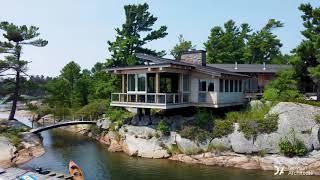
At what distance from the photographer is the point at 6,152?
23203mm

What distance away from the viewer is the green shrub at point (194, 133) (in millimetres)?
23312

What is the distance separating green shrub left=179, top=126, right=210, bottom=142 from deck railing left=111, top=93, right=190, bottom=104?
237 centimetres

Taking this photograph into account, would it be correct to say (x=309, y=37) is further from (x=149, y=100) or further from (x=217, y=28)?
(x=217, y=28)

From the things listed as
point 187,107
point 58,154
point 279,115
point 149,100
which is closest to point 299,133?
point 279,115

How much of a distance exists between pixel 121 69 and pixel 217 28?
1345 inches

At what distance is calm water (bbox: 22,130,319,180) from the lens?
19.4 meters

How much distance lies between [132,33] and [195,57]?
562 inches

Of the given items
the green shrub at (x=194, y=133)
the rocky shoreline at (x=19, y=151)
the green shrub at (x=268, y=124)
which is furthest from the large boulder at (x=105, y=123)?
the green shrub at (x=268, y=124)

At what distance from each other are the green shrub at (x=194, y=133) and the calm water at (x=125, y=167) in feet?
7.34

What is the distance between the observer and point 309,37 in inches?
1089

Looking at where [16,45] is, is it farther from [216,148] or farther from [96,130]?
[216,148]

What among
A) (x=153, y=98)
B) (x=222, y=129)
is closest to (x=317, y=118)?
(x=222, y=129)

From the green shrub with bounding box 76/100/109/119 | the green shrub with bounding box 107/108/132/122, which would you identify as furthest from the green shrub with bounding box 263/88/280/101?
the green shrub with bounding box 76/100/109/119

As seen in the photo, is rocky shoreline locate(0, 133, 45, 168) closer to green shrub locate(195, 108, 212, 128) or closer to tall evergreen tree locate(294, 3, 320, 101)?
green shrub locate(195, 108, 212, 128)
